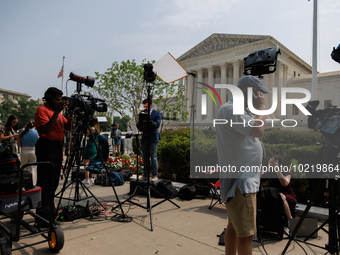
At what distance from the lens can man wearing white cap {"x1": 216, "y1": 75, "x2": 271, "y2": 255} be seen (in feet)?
6.38

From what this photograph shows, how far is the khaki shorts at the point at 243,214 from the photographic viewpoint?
1946 millimetres

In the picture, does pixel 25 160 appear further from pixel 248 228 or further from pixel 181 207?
pixel 248 228

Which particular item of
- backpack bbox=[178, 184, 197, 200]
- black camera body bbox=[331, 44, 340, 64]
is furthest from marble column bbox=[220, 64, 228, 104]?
black camera body bbox=[331, 44, 340, 64]

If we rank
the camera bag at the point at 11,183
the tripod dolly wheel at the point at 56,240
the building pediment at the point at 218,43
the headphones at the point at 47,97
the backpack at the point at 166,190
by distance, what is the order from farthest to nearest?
the building pediment at the point at 218,43, the backpack at the point at 166,190, the headphones at the point at 47,97, the camera bag at the point at 11,183, the tripod dolly wheel at the point at 56,240

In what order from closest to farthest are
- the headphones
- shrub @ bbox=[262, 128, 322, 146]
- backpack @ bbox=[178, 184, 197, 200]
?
1. the headphones
2. backpack @ bbox=[178, 184, 197, 200]
3. shrub @ bbox=[262, 128, 322, 146]

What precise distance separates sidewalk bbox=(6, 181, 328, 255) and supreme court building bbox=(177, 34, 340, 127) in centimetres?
3690

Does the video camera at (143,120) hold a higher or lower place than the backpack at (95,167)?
higher

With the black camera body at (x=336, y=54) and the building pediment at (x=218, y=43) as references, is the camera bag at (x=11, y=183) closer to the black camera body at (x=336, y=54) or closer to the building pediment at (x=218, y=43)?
the black camera body at (x=336, y=54)

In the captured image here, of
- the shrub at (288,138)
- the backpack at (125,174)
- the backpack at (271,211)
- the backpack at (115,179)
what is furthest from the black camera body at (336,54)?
the shrub at (288,138)

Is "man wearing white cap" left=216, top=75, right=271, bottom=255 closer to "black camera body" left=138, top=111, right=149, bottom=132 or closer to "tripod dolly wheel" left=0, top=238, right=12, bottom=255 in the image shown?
"tripod dolly wheel" left=0, top=238, right=12, bottom=255

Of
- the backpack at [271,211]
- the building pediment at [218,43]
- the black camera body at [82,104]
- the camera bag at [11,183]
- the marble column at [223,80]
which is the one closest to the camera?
the camera bag at [11,183]

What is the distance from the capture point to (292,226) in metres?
3.47

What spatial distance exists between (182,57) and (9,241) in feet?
179

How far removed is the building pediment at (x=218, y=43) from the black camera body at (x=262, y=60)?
4323 centimetres
